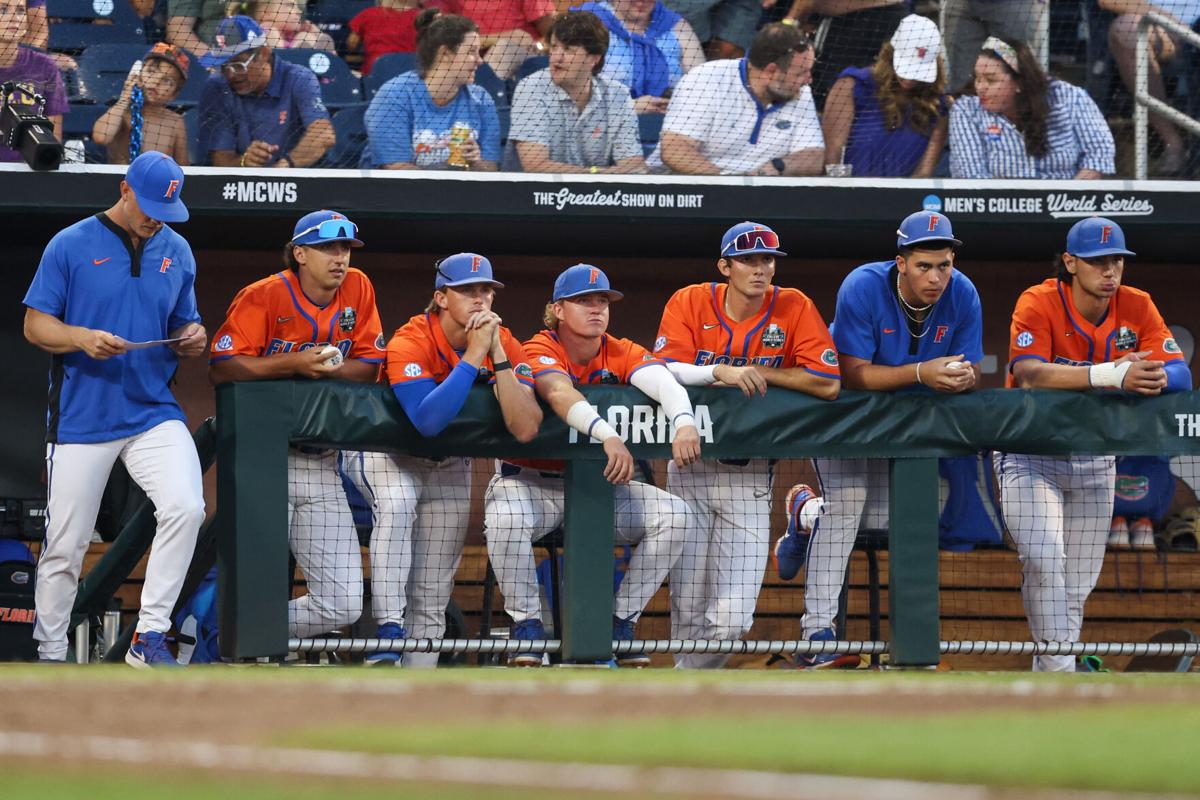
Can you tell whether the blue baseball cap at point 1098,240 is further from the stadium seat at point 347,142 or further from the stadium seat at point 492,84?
the stadium seat at point 347,142

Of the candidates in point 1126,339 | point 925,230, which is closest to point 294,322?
point 925,230

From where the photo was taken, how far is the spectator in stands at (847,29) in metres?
8.79

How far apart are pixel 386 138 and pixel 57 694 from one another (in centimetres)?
476

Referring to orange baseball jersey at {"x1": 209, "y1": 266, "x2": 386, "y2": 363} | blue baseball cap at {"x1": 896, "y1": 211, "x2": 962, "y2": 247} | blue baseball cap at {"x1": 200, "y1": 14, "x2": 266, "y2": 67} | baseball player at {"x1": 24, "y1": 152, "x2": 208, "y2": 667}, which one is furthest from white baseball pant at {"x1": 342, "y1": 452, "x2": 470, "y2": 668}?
blue baseball cap at {"x1": 200, "y1": 14, "x2": 266, "y2": 67}

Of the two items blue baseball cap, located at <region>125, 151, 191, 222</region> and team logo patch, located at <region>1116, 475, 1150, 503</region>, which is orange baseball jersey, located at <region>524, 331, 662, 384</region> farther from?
team logo patch, located at <region>1116, 475, 1150, 503</region>

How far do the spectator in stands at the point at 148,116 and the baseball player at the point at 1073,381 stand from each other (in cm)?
418

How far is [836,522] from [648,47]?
3767 millimetres

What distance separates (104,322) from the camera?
18.6 feet

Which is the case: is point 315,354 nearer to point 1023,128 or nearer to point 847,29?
point 847,29

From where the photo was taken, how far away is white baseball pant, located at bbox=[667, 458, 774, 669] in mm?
5922

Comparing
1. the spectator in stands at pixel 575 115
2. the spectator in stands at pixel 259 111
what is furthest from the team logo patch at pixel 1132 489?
the spectator in stands at pixel 259 111

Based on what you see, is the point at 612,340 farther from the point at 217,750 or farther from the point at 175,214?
the point at 217,750

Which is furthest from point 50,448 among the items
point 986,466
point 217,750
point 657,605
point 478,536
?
point 986,466

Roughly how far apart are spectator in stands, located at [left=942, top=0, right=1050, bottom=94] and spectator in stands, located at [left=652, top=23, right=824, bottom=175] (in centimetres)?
86
